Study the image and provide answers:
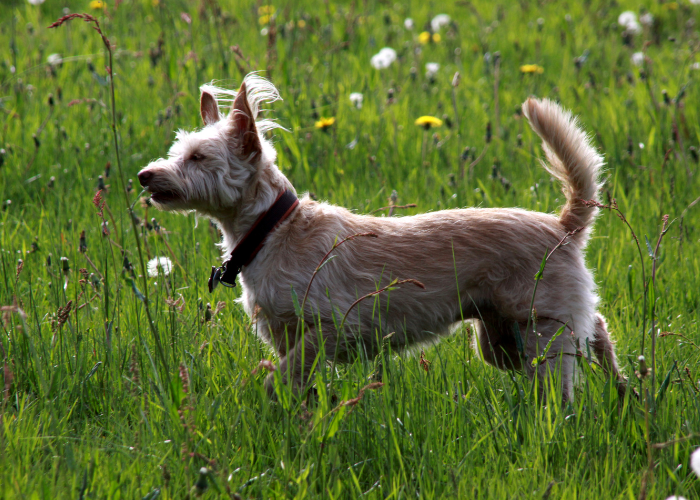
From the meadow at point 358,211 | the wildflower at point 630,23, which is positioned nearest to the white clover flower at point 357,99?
the meadow at point 358,211

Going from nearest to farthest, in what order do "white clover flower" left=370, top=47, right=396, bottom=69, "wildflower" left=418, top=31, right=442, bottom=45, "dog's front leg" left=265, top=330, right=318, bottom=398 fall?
1. "dog's front leg" left=265, top=330, right=318, bottom=398
2. "white clover flower" left=370, top=47, right=396, bottom=69
3. "wildflower" left=418, top=31, right=442, bottom=45

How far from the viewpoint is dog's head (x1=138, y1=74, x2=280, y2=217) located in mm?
2990

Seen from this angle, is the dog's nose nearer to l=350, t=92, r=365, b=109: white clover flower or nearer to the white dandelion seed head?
l=350, t=92, r=365, b=109: white clover flower

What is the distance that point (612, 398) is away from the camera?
8.21 feet

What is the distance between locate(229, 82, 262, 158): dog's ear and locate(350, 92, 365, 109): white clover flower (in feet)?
Result: 10.7

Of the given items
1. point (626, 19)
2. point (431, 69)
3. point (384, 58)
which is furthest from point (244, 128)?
point (626, 19)

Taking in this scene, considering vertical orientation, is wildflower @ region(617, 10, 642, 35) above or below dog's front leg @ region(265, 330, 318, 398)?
above

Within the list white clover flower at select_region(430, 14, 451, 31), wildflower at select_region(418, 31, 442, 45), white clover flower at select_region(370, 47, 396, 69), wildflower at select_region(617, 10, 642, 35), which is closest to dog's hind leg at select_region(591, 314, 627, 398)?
white clover flower at select_region(370, 47, 396, 69)

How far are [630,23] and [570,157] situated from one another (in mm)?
6560

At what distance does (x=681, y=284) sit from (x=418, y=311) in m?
1.77

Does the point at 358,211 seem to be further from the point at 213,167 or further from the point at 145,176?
the point at 145,176

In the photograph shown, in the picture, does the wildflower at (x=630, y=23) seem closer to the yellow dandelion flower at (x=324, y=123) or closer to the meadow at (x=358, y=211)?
the meadow at (x=358, y=211)

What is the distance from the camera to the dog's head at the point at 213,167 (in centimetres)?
299

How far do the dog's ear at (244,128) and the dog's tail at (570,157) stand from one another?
1247 millimetres
